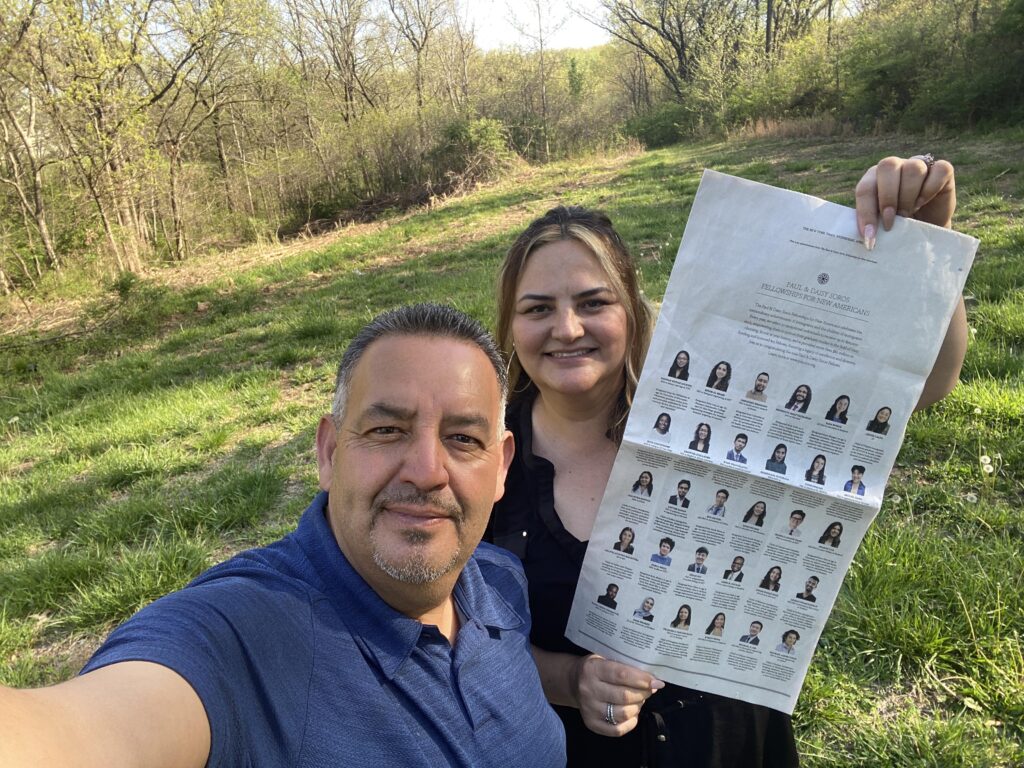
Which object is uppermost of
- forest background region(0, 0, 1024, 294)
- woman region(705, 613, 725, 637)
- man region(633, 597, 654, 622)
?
forest background region(0, 0, 1024, 294)

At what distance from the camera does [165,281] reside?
38.5 ft

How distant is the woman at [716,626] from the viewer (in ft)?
4.65

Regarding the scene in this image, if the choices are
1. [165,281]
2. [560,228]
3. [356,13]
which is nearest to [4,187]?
[165,281]

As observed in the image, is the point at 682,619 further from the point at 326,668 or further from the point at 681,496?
the point at 326,668

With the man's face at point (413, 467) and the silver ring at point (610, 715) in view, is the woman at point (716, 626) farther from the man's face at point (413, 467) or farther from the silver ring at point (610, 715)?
the man's face at point (413, 467)

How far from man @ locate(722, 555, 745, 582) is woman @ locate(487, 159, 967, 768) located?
30 cm

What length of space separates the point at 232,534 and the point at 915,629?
3542 millimetres

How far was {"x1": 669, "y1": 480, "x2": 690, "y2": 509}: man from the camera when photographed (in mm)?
1399

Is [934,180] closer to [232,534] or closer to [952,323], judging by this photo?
[952,323]

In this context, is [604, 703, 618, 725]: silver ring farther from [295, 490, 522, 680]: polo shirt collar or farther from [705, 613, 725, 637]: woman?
[295, 490, 522, 680]: polo shirt collar

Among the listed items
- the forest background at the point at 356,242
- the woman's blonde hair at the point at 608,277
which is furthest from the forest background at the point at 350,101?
the woman's blonde hair at the point at 608,277

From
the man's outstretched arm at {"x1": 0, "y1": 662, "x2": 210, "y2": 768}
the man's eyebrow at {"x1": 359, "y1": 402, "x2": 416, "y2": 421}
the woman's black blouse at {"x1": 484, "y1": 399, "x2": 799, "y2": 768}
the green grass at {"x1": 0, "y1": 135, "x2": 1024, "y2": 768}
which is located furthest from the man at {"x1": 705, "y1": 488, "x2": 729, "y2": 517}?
the green grass at {"x1": 0, "y1": 135, "x2": 1024, "y2": 768}

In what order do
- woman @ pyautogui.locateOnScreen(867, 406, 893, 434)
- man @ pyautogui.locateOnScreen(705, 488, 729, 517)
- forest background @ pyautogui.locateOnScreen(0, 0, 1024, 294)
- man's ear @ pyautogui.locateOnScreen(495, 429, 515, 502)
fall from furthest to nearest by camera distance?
1. forest background @ pyautogui.locateOnScreen(0, 0, 1024, 294)
2. man's ear @ pyautogui.locateOnScreen(495, 429, 515, 502)
3. man @ pyautogui.locateOnScreen(705, 488, 729, 517)
4. woman @ pyautogui.locateOnScreen(867, 406, 893, 434)

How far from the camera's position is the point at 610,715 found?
1469mm
